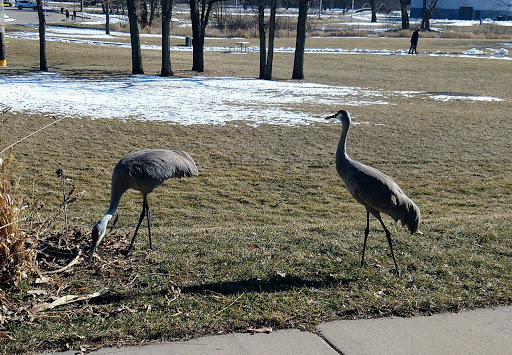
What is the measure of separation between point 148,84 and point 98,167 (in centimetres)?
1142

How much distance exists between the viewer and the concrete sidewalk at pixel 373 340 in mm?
3928

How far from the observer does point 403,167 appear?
1212 cm

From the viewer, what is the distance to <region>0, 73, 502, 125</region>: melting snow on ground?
16.5 meters

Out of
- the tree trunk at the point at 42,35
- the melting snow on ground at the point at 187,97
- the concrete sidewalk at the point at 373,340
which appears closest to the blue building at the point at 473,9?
the melting snow on ground at the point at 187,97

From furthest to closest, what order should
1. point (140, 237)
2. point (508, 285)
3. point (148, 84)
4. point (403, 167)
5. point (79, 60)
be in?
point (79, 60) < point (148, 84) < point (403, 167) < point (140, 237) < point (508, 285)

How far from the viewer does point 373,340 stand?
4.14 m

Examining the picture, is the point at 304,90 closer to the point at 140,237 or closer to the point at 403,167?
the point at 403,167

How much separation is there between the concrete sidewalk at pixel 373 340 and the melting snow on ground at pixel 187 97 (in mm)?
11913

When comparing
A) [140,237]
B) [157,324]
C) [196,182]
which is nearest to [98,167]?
[196,182]

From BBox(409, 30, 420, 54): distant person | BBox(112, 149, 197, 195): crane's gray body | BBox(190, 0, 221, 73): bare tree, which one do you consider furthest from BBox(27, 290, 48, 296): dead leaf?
BBox(409, 30, 420, 54): distant person

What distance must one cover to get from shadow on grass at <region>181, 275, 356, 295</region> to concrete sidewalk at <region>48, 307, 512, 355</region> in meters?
0.71

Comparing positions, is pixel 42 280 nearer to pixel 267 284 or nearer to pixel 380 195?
pixel 267 284

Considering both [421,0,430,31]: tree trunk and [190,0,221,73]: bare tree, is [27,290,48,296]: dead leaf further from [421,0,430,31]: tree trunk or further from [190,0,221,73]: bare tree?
[421,0,430,31]: tree trunk

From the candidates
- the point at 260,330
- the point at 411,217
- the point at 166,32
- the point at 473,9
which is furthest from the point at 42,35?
the point at 473,9
